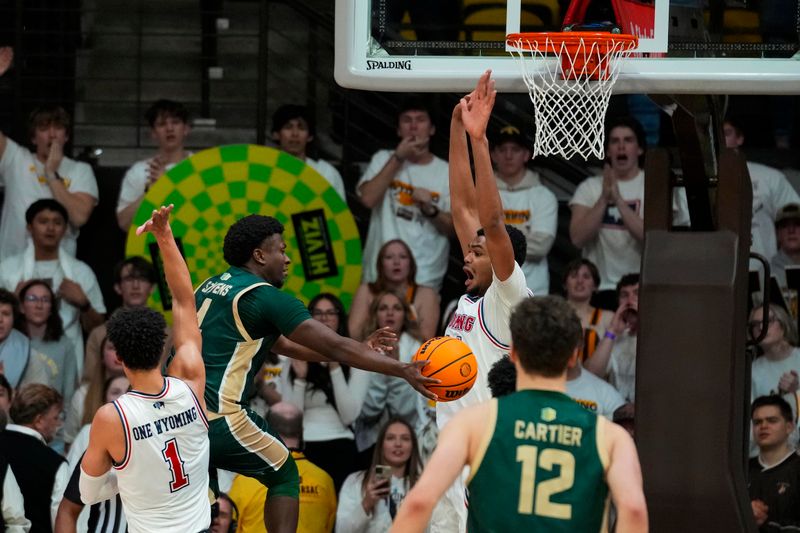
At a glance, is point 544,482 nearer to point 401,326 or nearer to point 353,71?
point 353,71

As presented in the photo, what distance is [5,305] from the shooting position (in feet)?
34.4

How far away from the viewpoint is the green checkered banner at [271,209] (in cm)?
1120

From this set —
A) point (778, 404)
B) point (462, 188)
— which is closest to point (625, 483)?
point (462, 188)

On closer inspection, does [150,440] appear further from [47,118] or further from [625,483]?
[47,118]

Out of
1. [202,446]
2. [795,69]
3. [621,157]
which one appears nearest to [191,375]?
[202,446]

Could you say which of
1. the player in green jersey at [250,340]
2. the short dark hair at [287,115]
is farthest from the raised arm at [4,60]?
the player in green jersey at [250,340]

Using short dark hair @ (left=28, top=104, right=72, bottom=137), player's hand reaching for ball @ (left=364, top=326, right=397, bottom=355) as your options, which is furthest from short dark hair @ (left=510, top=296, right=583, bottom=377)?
short dark hair @ (left=28, top=104, right=72, bottom=137)

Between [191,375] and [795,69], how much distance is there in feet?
Result: 11.6

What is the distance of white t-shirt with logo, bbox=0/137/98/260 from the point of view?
11.5 metres

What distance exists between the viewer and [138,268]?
1096 centimetres

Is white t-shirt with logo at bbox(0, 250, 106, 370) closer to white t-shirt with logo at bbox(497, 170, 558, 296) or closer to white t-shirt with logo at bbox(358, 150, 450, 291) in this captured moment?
white t-shirt with logo at bbox(358, 150, 450, 291)

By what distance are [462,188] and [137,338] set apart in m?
2.46

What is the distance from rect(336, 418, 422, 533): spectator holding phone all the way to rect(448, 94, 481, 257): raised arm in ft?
7.34

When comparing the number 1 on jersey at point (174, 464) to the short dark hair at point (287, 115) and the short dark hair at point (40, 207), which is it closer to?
the short dark hair at point (40, 207)
